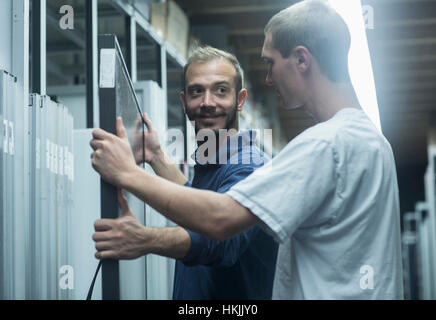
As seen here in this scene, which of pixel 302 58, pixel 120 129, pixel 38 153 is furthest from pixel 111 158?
pixel 38 153

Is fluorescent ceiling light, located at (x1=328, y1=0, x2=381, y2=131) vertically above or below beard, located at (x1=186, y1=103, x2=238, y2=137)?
above

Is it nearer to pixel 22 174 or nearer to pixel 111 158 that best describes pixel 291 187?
pixel 111 158

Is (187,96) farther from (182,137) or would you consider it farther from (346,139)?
(182,137)

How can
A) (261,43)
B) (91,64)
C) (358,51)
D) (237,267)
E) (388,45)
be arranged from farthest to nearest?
(261,43) < (388,45) < (358,51) < (91,64) < (237,267)

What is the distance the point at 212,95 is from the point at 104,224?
0.72 metres

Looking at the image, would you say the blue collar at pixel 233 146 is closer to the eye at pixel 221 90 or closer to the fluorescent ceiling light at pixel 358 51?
the eye at pixel 221 90

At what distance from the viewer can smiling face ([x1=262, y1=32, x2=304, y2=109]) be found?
1.17 meters

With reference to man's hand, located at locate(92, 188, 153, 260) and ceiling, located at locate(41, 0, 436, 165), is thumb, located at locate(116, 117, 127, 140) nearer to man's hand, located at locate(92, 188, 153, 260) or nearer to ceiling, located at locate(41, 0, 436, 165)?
man's hand, located at locate(92, 188, 153, 260)

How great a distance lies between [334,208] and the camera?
41.7 inches

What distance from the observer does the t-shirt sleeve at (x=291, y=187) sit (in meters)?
1.02

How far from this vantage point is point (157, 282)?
247cm

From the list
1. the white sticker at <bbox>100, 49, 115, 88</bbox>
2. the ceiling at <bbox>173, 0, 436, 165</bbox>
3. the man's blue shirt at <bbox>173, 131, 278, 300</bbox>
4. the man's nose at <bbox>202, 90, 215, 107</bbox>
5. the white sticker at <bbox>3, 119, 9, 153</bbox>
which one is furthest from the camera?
the ceiling at <bbox>173, 0, 436, 165</bbox>

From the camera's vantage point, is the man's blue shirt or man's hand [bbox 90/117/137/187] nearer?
man's hand [bbox 90/117/137/187]

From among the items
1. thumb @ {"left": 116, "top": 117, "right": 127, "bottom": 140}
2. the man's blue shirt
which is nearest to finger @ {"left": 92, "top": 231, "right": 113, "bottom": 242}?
thumb @ {"left": 116, "top": 117, "right": 127, "bottom": 140}
